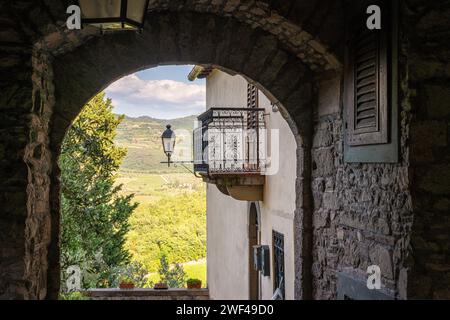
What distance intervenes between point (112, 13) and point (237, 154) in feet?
23.0

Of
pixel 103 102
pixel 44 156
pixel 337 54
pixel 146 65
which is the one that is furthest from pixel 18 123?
pixel 103 102

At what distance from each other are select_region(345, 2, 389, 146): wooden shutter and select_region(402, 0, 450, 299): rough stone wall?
0.82 feet

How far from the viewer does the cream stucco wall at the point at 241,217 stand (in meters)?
6.75

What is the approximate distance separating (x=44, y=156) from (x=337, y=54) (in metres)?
2.64

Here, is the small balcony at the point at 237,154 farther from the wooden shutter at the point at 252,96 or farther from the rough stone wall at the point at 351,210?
the rough stone wall at the point at 351,210

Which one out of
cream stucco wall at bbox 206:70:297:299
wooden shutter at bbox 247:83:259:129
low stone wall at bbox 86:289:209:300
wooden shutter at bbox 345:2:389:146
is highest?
wooden shutter at bbox 247:83:259:129

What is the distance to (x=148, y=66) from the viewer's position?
4.80 meters

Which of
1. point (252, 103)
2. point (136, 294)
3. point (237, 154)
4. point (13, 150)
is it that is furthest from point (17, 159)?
point (136, 294)

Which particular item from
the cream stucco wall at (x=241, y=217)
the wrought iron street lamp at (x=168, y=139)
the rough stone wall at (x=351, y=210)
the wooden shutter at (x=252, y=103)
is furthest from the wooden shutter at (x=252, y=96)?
the rough stone wall at (x=351, y=210)

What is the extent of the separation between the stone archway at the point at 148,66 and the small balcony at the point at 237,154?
308cm

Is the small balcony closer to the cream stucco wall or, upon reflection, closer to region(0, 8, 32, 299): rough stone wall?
the cream stucco wall

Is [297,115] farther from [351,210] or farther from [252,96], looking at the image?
[252,96]

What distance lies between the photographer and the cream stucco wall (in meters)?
6.75

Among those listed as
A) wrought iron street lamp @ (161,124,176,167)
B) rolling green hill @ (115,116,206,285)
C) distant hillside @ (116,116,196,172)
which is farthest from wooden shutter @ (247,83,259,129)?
distant hillside @ (116,116,196,172)
